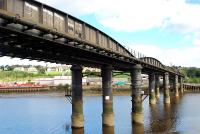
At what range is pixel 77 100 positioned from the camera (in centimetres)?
5112

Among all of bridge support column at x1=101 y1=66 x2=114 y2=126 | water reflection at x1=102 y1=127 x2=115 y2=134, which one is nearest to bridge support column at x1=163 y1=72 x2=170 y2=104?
bridge support column at x1=101 y1=66 x2=114 y2=126

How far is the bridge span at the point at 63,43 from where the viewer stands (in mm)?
27894

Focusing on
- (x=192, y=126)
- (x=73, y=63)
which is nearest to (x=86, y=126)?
(x=73, y=63)

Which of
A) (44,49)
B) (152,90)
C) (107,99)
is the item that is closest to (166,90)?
(152,90)

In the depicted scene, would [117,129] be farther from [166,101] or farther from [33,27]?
[166,101]

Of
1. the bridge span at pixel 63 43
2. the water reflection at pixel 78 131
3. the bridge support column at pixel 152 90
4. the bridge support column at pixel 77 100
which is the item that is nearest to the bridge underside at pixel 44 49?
the bridge span at pixel 63 43

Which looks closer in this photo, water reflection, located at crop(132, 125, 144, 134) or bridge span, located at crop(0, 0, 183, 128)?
bridge span, located at crop(0, 0, 183, 128)

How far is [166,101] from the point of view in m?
96.6

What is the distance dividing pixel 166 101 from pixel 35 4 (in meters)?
71.2

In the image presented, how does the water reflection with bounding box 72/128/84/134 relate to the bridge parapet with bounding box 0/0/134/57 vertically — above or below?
below

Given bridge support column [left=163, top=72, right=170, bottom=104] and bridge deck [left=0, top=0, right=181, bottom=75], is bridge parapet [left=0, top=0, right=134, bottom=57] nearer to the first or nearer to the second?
bridge deck [left=0, top=0, right=181, bottom=75]

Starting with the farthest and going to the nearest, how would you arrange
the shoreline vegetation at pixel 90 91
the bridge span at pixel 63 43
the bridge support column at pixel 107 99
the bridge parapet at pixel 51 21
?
the shoreline vegetation at pixel 90 91 < the bridge support column at pixel 107 99 < the bridge span at pixel 63 43 < the bridge parapet at pixel 51 21

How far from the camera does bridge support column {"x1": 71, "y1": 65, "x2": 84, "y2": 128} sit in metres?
50.0

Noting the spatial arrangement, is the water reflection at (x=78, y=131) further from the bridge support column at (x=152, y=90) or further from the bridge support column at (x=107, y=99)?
the bridge support column at (x=152, y=90)
